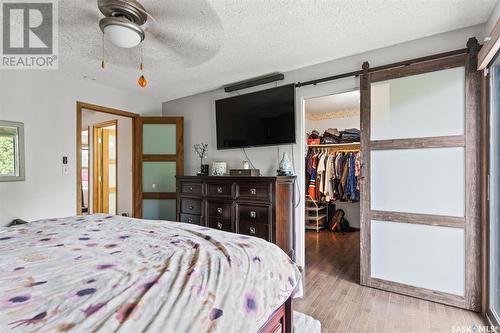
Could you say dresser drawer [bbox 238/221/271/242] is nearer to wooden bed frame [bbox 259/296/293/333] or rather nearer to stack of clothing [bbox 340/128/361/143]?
wooden bed frame [bbox 259/296/293/333]

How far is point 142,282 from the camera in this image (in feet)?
2.58

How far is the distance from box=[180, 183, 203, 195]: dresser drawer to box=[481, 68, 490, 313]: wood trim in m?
2.76

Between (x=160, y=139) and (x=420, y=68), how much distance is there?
3.41 m

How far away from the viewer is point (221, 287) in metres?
0.83

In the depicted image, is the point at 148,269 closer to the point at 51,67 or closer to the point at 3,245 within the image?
the point at 3,245

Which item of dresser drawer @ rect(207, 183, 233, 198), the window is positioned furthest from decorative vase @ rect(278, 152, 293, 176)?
the window

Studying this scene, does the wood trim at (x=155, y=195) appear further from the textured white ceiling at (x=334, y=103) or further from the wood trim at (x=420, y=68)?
the wood trim at (x=420, y=68)

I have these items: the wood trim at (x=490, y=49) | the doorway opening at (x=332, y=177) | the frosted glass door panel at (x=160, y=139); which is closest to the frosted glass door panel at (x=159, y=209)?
the frosted glass door panel at (x=160, y=139)

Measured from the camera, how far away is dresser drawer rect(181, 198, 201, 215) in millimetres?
3264

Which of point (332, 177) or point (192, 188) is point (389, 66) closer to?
point (332, 177)

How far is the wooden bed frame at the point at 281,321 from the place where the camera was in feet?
3.28

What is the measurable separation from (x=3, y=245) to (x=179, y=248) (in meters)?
0.85

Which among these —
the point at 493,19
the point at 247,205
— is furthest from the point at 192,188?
the point at 493,19

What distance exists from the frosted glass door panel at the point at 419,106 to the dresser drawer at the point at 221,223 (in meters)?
1.82
